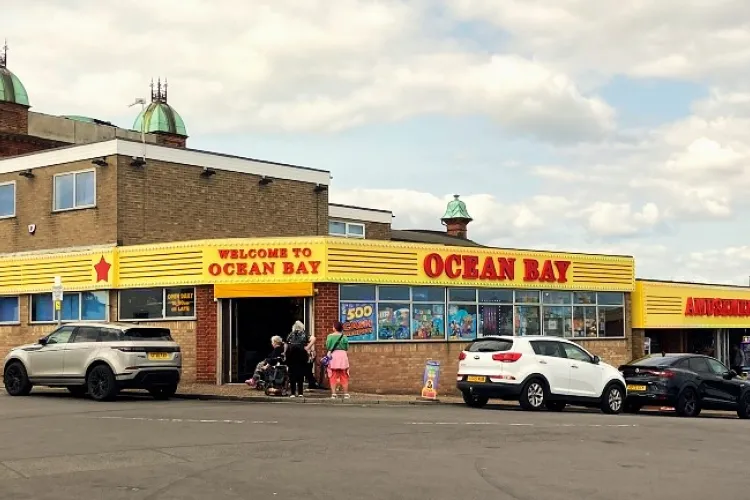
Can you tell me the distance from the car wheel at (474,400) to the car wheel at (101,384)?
7.48 m

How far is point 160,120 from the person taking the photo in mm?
45438

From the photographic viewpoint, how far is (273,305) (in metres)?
26.5

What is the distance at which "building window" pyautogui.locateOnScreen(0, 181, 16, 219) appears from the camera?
32156mm

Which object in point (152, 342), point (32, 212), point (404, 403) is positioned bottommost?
point (404, 403)

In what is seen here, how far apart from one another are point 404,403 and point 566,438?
7825 millimetres

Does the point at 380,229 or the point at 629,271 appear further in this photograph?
the point at 380,229

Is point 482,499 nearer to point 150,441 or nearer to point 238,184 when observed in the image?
point 150,441

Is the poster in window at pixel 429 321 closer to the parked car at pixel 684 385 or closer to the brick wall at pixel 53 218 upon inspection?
the parked car at pixel 684 385

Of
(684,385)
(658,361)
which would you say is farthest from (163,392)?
(684,385)

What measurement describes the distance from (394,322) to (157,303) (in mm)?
6491

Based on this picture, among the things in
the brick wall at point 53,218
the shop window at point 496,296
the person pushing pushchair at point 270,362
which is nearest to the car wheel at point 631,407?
the shop window at point 496,296

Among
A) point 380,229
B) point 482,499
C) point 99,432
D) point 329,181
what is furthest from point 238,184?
point 482,499

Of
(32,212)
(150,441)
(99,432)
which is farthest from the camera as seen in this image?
(32,212)

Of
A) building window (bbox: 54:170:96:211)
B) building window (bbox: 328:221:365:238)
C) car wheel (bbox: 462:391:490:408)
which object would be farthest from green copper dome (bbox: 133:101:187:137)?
car wheel (bbox: 462:391:490:408)
